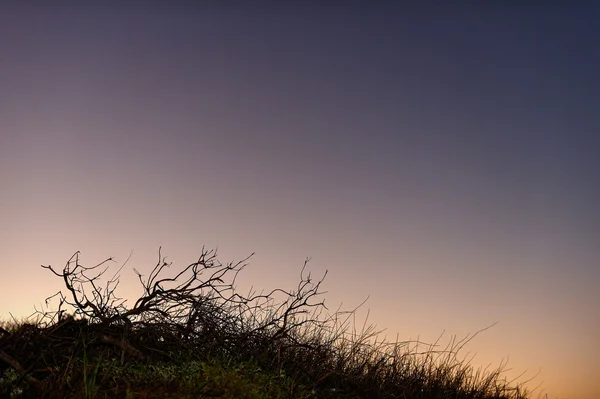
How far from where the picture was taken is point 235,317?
779 cm

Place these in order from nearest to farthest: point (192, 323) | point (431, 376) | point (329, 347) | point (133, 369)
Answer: point (133, 369)
point (192, 323)
point (329, 347)
point (431, 376)

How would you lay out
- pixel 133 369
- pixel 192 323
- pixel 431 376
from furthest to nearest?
pixel 431 376 → pixel 192 323 → pixel 133 369

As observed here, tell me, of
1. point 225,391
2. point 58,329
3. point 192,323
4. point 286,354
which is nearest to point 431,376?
point 286,354

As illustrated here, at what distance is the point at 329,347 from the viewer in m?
8.25

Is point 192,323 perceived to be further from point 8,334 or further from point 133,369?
point 8,334

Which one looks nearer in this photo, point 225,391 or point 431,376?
point 225,391

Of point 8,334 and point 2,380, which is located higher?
point 8,334

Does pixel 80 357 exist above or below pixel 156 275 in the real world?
below

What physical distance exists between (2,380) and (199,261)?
2.43 m

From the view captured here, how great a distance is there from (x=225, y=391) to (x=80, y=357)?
2.10 m

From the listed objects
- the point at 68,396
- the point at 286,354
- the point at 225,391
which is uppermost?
the point at 286,354

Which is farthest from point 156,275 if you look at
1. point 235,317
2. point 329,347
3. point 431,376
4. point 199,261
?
point 431,376

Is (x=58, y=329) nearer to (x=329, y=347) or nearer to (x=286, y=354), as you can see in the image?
(x=286, y=354)

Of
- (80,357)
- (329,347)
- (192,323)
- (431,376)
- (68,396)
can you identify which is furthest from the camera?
(431,376)
